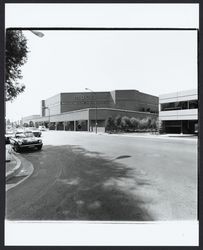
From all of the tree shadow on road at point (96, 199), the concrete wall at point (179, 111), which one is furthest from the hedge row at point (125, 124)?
the tree shadow on road at point (96, 199)

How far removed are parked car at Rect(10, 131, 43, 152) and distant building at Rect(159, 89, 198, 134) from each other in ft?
81.8

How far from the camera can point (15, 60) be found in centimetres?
948

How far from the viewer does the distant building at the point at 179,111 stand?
28.7m

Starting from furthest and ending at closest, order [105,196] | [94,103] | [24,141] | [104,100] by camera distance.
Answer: [104,100] < [94,103] < [24,141] < [105,196]

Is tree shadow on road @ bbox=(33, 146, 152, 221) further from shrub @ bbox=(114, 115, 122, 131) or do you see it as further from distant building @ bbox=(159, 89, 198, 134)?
shrub @ bbox=(114, 115, 122, 131)

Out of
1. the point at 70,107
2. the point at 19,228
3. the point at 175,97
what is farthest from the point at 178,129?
the point at 70,107

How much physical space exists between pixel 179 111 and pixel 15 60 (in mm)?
28029

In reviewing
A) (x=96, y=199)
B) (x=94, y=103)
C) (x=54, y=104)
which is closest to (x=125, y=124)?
(x=94, y=103)

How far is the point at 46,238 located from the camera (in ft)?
Answer: 9.83

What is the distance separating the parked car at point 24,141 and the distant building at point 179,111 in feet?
81.8

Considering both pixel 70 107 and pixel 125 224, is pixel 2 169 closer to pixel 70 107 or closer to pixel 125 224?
pixel 125 224

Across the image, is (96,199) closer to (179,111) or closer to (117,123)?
(179,111)

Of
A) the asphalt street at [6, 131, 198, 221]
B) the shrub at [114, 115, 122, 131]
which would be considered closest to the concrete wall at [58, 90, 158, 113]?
the shrub at [114, 115, 122, 131]

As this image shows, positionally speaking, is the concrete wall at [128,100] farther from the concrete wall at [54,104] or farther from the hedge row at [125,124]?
the hedge row at [125,124]
